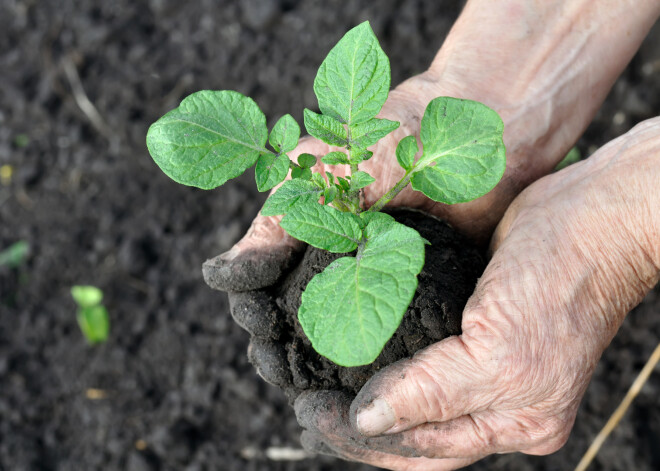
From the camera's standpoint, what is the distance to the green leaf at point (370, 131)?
141 centimetres

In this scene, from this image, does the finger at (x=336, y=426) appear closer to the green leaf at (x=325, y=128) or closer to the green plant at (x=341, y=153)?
the green plant at (x=341, y=153)

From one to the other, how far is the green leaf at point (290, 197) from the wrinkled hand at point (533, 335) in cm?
44

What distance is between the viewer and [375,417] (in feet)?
4.57

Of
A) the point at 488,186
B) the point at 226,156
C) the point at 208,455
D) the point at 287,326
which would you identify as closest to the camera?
the point at 488,186

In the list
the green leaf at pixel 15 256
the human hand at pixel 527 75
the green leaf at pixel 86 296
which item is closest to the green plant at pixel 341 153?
the human hand at pixel 527 75

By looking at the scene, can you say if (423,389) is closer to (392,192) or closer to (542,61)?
(392,192)

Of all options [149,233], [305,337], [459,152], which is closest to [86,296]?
[149,233]

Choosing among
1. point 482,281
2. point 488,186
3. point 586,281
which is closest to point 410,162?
point 488,186

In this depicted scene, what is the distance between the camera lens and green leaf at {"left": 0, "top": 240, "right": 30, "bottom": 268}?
2.76 meters

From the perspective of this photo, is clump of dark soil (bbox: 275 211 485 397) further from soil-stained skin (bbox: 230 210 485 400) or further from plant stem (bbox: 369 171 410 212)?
plant stem (bbox: 369 171 410 212)

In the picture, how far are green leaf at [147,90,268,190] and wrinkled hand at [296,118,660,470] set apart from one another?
1.95 ft

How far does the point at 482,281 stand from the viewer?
154cm

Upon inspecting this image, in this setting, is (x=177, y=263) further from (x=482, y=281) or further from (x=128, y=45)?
(x=482, y=281)

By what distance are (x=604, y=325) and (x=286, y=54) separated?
198 cm
